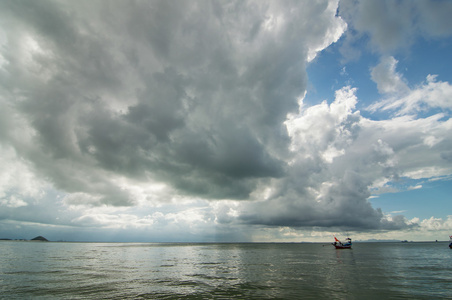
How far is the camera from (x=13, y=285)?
34.8 meters

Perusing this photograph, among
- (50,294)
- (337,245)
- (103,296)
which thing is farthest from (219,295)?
(337,245)

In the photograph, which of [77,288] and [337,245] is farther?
[337,245]

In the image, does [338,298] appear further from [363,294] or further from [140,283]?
[140,283]

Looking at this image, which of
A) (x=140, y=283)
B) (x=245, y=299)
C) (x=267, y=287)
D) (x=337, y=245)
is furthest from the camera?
(x=337, y=245)

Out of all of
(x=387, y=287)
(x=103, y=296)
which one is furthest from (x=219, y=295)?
(x=387, y=287)

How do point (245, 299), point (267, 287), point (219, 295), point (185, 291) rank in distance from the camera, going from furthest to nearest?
point (267, 287) < point (185, 291) < point (219, 295) < point (245, 299)

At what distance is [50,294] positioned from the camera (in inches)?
1168

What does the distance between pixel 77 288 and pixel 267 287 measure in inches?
1085

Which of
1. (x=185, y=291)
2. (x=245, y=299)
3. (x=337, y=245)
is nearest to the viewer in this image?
(x=245, y=299)

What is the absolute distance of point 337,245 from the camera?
570 feet

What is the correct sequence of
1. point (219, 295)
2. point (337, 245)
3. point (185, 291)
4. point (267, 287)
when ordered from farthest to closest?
point (337, 245)
point (267, 287)
point (185, 291)
point (219, 295)

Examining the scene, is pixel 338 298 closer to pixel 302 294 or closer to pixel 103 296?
pixel 302 294

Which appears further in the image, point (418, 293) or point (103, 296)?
point (418, 293)

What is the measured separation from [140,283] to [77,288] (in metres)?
8.79
